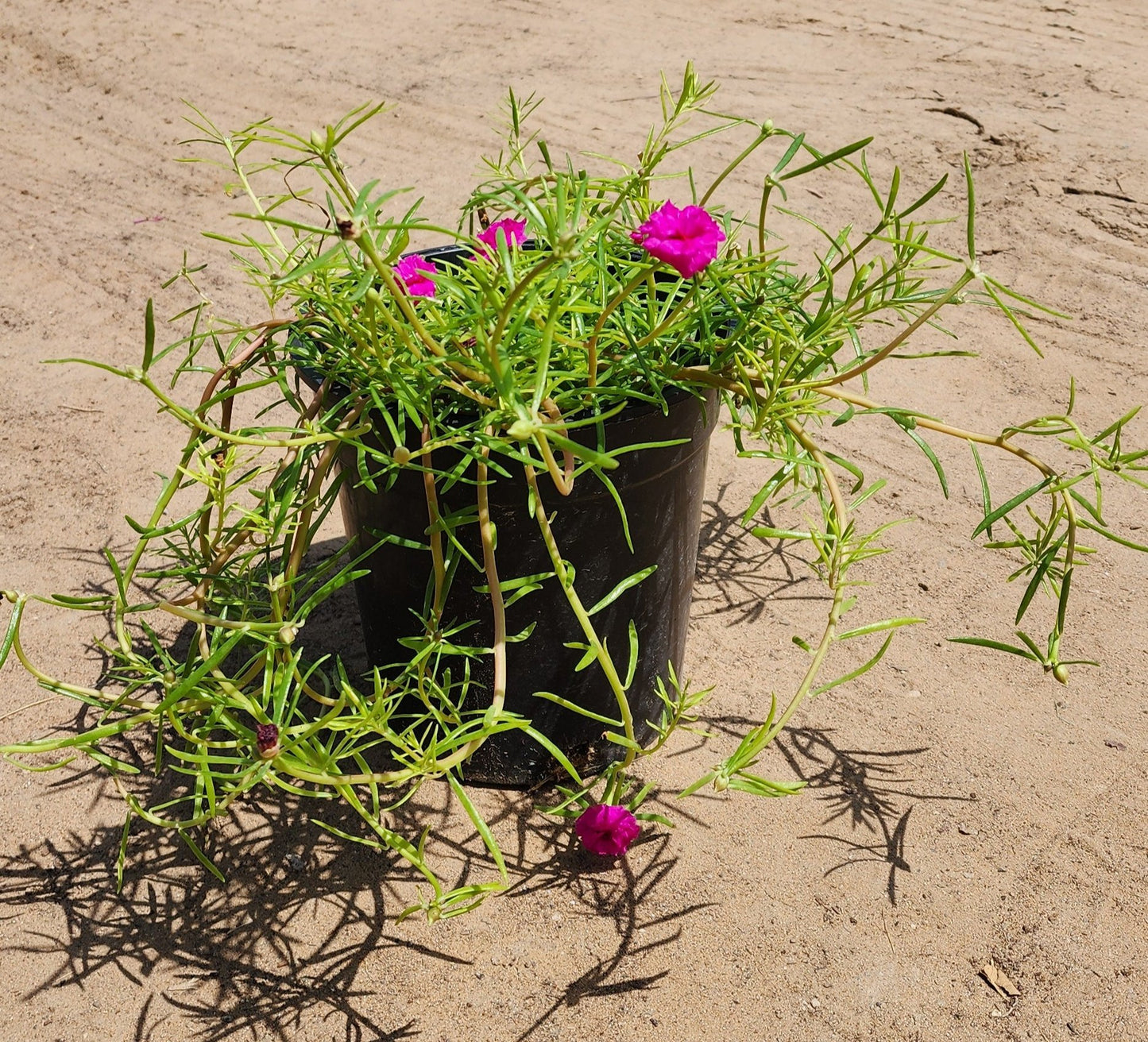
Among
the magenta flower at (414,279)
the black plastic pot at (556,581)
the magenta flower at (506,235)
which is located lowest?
the black plastic pot at (556,581)

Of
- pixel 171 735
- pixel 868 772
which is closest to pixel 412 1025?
pixel 171 735

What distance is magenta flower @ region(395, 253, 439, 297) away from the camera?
1.42 meters

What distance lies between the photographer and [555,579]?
1488mm

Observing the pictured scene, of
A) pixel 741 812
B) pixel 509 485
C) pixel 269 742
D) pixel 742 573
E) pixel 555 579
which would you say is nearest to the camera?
pixel 269 742

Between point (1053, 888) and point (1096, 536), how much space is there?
92 centimetres

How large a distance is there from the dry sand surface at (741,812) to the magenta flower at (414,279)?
2.53 feet

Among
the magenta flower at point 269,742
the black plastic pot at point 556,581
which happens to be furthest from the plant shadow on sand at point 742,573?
the magenta flower at point 269,742

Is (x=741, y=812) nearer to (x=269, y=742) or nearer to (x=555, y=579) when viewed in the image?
(x=555, y=579)

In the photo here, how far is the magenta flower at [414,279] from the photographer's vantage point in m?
1.42

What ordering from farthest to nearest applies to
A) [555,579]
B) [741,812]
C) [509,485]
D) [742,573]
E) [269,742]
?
[742,573] → [741,812] → [555,579] → [509,485] → [269,742]

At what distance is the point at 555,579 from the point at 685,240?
19.0 inches

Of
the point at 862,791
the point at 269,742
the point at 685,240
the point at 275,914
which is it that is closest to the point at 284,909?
the point at 275,914

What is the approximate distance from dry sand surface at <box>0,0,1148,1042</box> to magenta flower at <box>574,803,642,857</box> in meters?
0.09

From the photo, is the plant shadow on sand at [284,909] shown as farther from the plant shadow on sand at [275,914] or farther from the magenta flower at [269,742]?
the magenta flower at [269,742]
